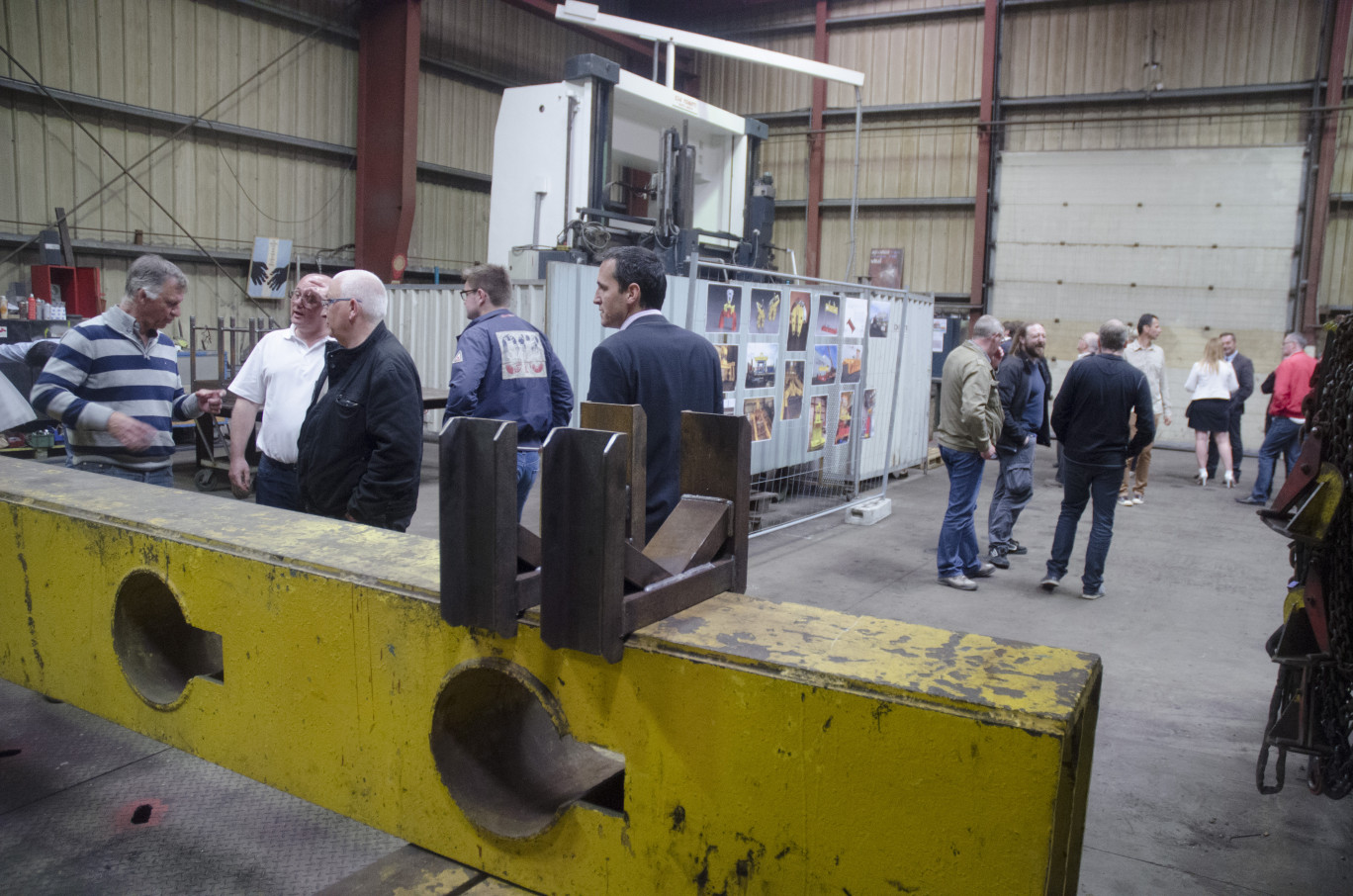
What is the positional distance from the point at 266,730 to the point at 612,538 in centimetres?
122

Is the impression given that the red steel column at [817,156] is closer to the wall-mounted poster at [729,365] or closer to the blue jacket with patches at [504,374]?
the wall-mounted poster at [729,365]

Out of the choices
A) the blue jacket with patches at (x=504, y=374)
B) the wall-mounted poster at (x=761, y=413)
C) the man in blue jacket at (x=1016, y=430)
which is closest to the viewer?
the blue jacket with patches at (x=504, y=374)

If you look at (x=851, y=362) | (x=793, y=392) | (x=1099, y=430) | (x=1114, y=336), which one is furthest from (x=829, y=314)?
(x=1099, y=430)

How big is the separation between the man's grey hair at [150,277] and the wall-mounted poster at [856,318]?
15.0ft

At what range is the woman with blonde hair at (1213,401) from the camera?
8.77m

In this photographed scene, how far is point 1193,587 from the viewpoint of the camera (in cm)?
555

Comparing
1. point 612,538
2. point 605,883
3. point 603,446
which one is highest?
point 603,446

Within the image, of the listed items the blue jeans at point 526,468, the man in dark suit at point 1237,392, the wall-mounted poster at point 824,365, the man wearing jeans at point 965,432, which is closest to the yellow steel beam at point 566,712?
the blue jeans at point 526,468

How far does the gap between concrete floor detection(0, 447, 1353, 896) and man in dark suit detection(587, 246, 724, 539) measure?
162cm

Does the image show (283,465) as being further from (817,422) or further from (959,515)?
(817,422)

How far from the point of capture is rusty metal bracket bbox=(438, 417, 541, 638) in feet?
4.98

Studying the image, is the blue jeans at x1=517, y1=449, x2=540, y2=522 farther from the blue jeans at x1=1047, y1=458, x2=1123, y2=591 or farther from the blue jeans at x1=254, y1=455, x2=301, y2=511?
the blue jeans at x1=1047, y1=458, x2=1123, y2=591

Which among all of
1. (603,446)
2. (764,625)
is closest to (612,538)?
(603,446)

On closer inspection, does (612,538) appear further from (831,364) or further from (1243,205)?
(1243,205)
